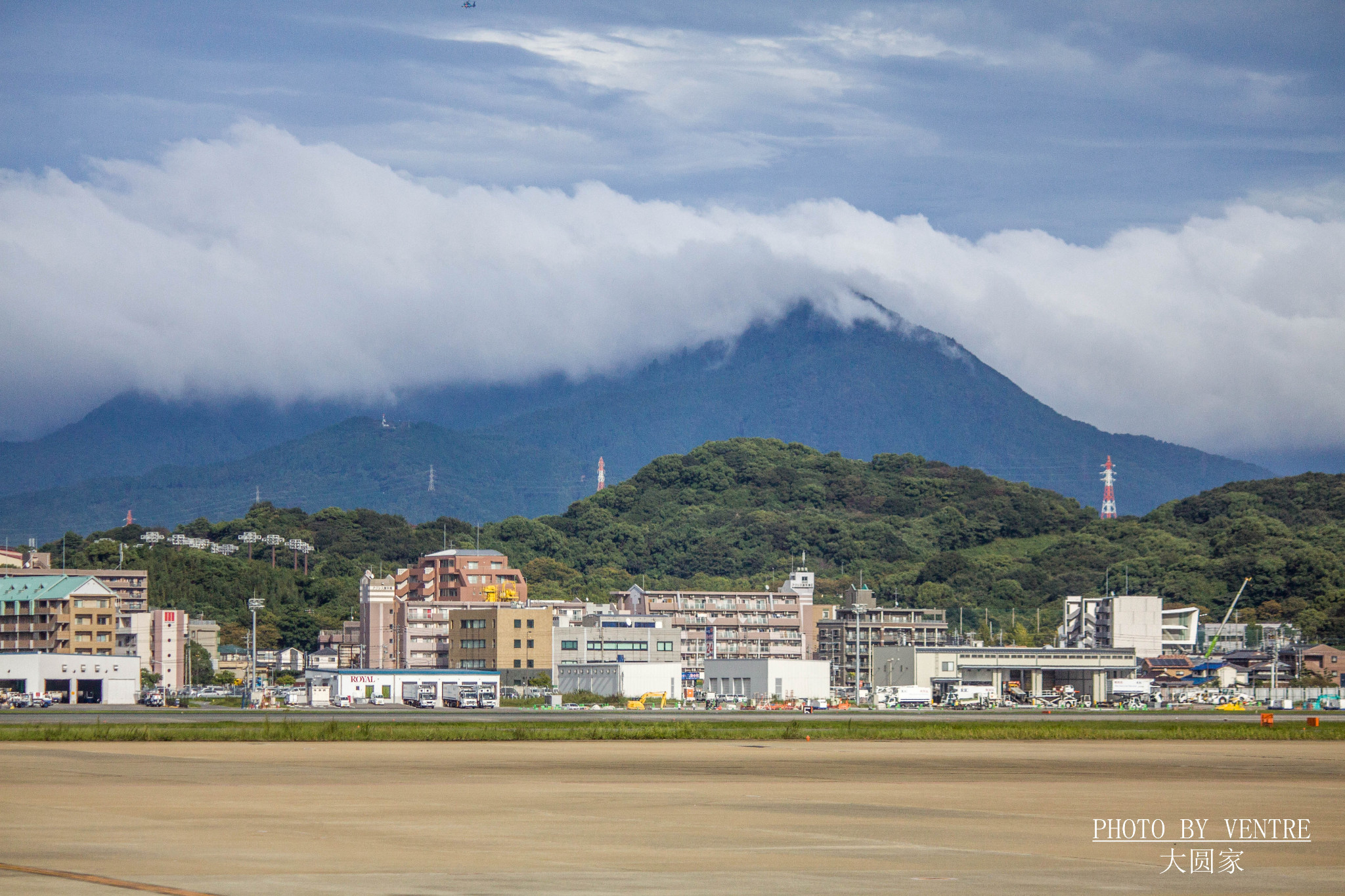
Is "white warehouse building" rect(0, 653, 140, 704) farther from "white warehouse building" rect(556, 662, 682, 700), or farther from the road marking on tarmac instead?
the road marking on tarmac

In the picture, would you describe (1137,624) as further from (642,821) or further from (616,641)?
(642,821)

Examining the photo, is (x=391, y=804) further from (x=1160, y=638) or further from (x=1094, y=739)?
(x=1160, y=638)

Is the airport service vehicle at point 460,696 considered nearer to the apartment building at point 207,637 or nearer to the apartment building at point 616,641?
the apartment building at point 616,641

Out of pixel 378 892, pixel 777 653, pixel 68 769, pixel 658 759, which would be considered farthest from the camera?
pixel 777 653

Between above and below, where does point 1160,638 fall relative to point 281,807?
below

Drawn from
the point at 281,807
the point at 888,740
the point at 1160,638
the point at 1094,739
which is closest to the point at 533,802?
the point at 281,807

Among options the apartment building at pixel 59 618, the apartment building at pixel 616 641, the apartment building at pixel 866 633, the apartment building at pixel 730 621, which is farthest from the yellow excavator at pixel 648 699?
the apartment building at pixel 59 618

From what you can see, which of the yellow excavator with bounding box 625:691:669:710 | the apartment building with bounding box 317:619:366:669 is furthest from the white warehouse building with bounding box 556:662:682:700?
the apartment building with bounding box 317:619:366:669
